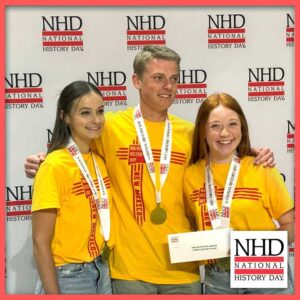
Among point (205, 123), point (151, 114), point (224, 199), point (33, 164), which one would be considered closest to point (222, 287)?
point (224, 199)

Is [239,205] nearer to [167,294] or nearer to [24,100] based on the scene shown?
[167,294]

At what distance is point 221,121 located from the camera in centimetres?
179

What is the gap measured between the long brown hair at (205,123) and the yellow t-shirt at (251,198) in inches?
2.7

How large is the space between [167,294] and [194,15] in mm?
1386

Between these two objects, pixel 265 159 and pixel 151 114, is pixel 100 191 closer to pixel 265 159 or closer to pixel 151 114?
pixel 151 114

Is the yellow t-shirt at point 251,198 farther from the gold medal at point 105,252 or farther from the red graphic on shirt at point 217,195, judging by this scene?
the gold medal at point 105,252

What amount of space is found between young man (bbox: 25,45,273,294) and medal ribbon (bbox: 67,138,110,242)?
0.30ft

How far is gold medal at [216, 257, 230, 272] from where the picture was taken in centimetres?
184

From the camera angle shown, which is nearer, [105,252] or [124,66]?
[105,252]

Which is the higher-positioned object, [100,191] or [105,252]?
[100,191]

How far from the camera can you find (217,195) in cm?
182

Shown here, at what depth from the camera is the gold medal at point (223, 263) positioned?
6.03 ft

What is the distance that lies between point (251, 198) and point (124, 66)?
37.5 inches

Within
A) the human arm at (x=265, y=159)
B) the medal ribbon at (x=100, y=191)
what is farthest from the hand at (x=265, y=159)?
the medal ribbon at (x=100, y=191)
